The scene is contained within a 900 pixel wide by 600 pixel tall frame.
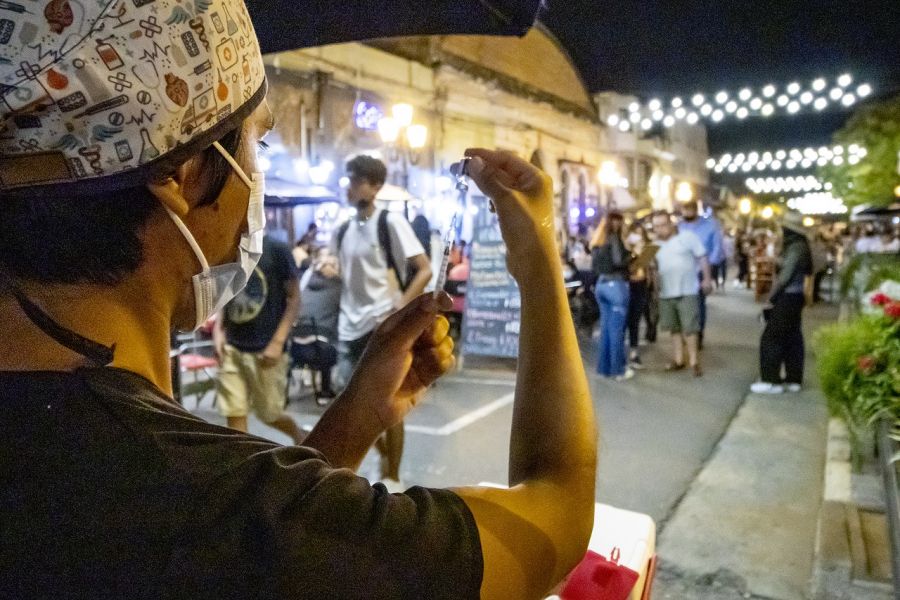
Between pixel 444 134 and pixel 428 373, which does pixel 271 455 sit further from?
pixel 444 134

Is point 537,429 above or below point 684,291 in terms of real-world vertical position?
above

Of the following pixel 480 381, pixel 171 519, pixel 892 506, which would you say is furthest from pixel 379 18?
pixel 480 381

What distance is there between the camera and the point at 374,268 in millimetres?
4520

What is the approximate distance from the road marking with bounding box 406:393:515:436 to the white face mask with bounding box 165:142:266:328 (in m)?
4.64

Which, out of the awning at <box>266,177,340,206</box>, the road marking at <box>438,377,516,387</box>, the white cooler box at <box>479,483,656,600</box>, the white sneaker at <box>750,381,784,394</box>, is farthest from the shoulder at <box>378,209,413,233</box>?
the white sneaker at <box>750,381,784,394</box>

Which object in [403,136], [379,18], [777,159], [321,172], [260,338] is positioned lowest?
[260,338]

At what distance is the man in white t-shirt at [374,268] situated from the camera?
4441 millimetres

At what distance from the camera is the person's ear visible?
0.97 metres

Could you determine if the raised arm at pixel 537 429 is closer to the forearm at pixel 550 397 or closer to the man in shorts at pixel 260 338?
the forearm at pixel 550 397

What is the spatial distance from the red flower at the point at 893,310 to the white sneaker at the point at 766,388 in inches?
137

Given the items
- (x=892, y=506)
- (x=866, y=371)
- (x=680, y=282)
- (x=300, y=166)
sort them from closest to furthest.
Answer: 1. (x=892, y=506)
2. (x=866, y=371)
3. (x=680, y=282)
4. (x=300, y=166)

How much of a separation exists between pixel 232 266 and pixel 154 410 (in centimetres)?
40

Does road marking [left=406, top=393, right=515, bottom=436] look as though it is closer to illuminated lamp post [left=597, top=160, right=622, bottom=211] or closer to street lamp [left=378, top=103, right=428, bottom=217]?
street lamp [left=378, top=103, right=428, bottom=217]

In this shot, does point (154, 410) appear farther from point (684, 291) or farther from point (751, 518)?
point (684, 291)
